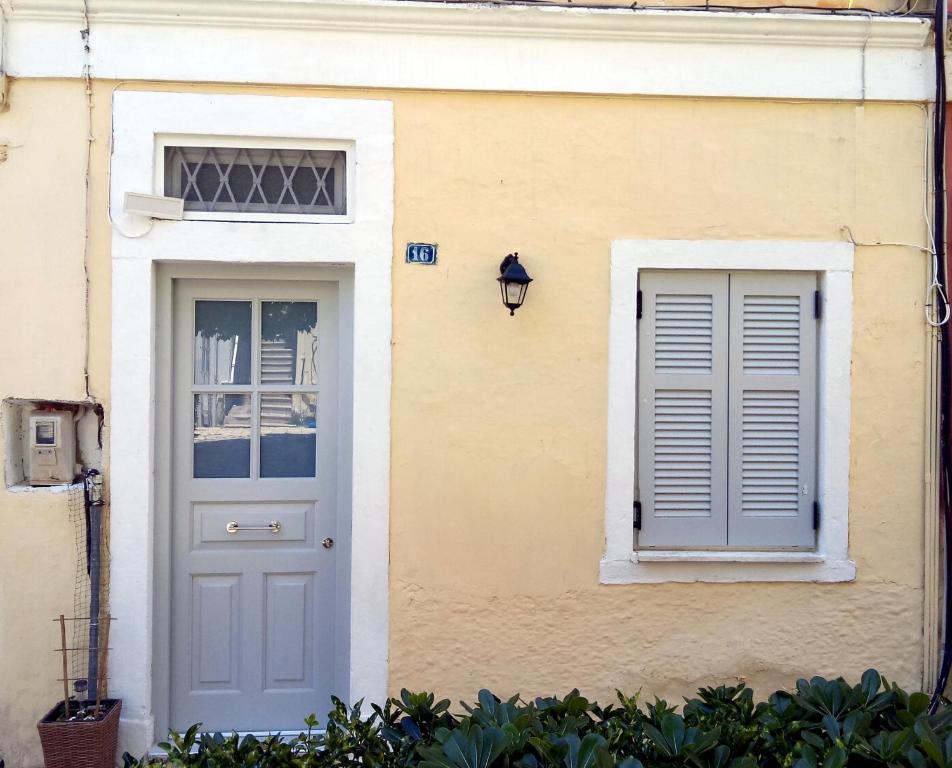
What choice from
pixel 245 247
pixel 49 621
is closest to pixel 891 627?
pixel 245 247

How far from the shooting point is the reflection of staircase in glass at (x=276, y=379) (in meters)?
4.34

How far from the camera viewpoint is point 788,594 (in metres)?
4.30

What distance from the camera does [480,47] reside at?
418cm

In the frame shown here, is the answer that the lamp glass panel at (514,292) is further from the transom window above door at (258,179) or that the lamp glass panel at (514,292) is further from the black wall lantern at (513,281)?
the transom window above door at (258,179)

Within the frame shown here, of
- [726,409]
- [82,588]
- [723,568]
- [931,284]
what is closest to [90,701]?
[82,588]

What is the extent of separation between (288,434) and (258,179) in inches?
50.8

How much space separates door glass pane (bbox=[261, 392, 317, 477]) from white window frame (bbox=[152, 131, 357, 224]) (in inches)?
34.8

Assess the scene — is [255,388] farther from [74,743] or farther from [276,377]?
[74,743]

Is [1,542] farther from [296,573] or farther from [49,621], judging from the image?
[296,573]

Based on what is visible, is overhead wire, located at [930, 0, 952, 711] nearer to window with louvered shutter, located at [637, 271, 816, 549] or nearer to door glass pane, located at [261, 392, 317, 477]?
window with louvered shutter, located at [637, 271, 816, 549]

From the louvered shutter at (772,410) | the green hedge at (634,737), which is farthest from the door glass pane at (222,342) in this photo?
the louvered shutter at (772,410)

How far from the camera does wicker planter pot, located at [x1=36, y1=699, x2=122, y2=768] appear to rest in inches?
148

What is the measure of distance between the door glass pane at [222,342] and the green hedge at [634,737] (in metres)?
1.99

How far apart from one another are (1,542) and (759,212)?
4017mm
